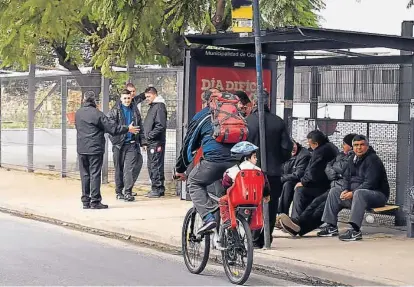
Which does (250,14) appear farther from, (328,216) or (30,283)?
(30,283)

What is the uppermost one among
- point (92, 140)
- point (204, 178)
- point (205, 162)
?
point (92, 140)

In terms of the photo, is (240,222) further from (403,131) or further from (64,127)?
(64,127)

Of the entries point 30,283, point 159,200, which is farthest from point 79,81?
point 30,283

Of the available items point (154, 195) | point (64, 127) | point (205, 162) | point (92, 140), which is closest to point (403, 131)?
point (205, 162)

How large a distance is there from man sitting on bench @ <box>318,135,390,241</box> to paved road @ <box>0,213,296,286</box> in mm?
2092

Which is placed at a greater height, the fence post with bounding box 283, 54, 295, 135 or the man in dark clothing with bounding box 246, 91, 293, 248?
the fence post with bounding box 283, 54, 295, 135

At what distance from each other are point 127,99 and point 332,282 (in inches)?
289

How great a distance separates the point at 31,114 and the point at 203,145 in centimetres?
1250

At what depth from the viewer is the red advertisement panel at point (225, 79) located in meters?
13.6

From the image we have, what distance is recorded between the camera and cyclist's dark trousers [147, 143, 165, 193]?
15.5m

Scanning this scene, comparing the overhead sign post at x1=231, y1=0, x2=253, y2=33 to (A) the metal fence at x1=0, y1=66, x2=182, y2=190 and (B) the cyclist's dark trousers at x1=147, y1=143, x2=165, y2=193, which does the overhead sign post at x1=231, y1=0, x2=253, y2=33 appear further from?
(B) the cyclist's dark trousers at x1=147, y1=143, x2=165, y2=193

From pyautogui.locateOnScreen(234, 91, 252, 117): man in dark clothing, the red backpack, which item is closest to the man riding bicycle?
the red backpack

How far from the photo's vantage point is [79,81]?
61.4 feet

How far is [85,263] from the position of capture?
32.1ft
